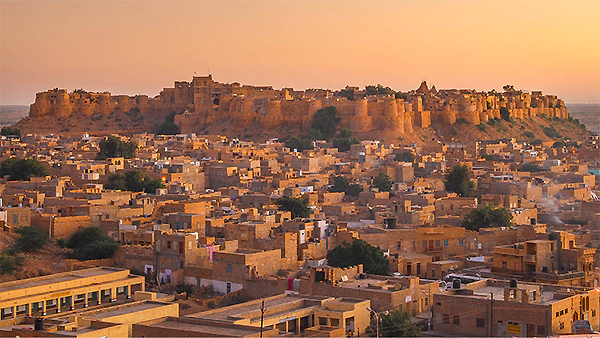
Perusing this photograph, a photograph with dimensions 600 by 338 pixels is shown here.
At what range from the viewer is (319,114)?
6297 centimetres

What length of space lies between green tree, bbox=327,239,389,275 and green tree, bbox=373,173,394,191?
13.6m

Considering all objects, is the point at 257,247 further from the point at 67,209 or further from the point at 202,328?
the point at 202,328

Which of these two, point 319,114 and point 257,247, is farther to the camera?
point 319,114

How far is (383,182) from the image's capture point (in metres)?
37.8

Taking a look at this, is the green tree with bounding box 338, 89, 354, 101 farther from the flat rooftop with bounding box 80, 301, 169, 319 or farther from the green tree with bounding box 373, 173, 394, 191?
the flat rooftop with bounding box 80, 301, 169, 319

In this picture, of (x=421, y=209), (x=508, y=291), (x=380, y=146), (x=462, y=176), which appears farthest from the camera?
(x=380, y=146)

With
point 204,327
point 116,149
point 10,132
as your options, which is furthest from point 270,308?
point 10,132

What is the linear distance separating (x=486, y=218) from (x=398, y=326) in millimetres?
11638

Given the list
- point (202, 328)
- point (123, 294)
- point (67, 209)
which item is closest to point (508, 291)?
point (202, 328)

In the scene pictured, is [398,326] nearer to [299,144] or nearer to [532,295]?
[532,295]

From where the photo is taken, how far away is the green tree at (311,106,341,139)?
203ft

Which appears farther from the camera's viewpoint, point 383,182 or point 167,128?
point 167,128

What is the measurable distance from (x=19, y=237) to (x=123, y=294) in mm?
4914

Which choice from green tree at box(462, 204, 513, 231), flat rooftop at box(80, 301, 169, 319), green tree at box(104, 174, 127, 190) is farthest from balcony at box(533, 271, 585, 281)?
green tree at box(104, 174, 127, 190)
